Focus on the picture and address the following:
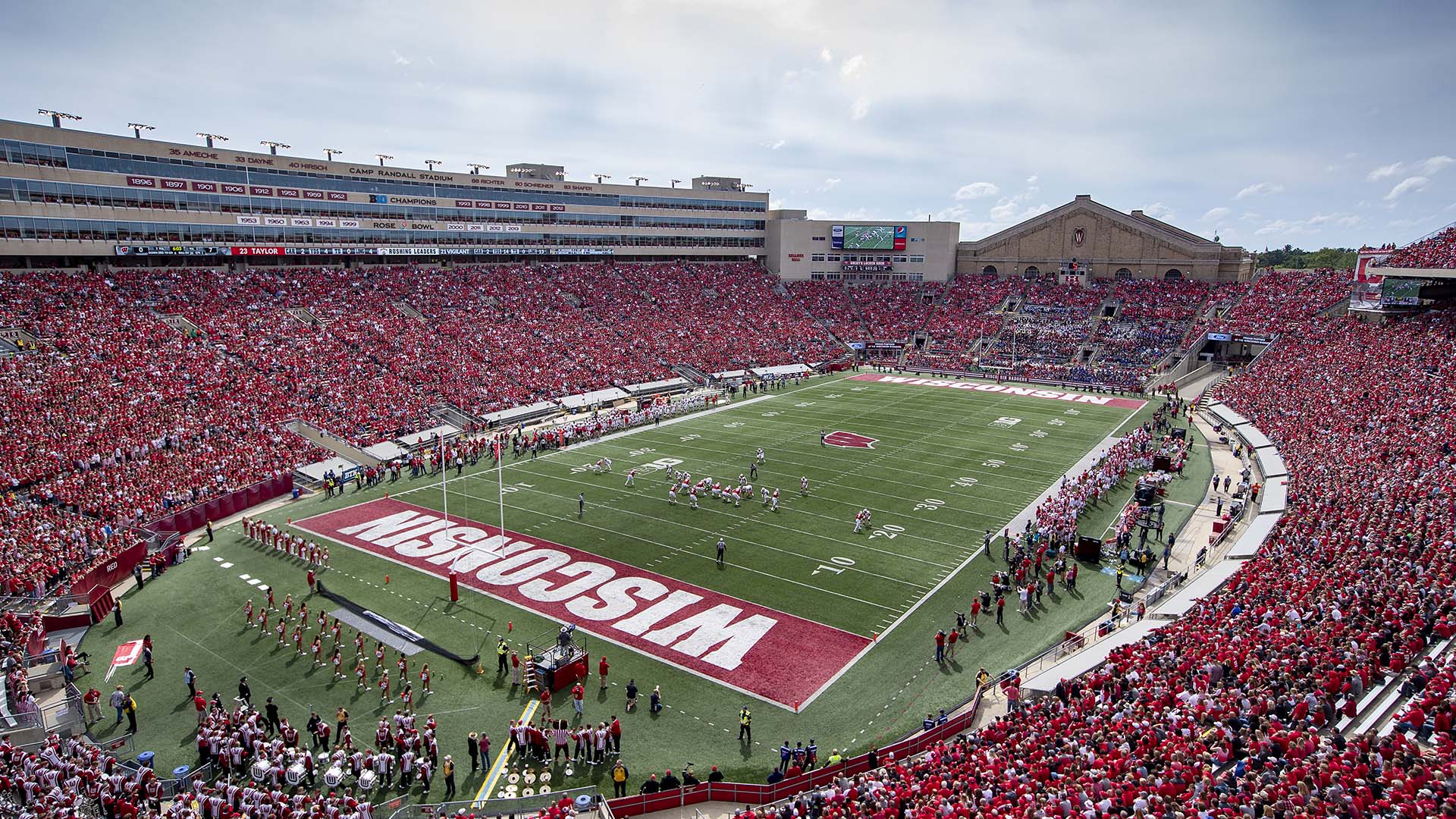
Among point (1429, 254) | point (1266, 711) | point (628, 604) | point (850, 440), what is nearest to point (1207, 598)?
point (1266, 711)

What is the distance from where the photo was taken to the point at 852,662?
19.0 metres

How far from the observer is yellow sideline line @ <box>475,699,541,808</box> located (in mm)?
14597

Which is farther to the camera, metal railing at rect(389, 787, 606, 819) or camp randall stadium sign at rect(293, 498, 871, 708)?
camp randall stadium sign at rect(293, 498, 871, 708)

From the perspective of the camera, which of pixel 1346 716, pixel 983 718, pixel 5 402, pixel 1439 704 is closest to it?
pixel 1439 704

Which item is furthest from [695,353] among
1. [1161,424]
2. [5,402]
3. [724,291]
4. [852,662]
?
[852,662]

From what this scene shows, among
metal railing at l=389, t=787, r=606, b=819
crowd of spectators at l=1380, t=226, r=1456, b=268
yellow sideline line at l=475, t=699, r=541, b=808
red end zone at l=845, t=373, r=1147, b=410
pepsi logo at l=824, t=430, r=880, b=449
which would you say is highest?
crowd of spectators at l=1380, t=226, r=1456, b=268

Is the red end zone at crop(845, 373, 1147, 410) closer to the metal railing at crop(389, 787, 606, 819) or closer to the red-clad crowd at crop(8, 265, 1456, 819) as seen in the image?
the red-clad crowd at crop(8, 265, 1456, 819)

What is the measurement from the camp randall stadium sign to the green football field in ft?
0.97

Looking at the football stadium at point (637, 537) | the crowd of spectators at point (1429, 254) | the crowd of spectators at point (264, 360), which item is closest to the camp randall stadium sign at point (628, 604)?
the football stadium at point (637, 537)

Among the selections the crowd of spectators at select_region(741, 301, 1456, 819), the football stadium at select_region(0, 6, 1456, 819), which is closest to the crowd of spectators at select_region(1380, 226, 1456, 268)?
the football stadium at select_region(0, 6, 1456, 819)

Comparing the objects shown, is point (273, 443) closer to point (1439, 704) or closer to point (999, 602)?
point (999, 602)

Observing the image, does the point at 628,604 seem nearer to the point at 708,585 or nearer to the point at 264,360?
the point at 708,585

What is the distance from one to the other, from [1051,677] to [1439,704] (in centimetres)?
669

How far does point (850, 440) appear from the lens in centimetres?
4022
